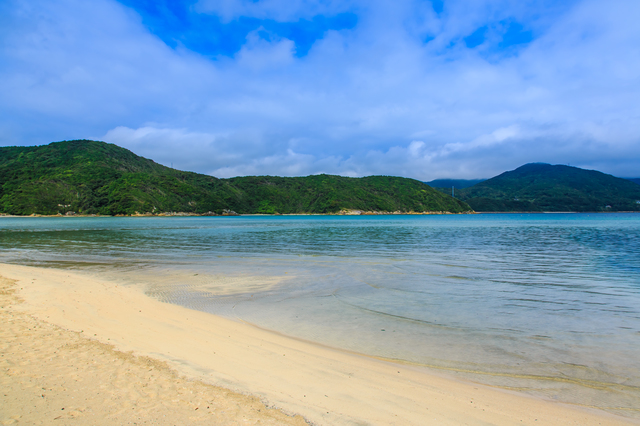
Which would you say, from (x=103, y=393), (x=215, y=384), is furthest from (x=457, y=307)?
(x=103, y=393)

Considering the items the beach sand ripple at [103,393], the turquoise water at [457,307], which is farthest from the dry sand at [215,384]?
the turquoise water at [457,307]

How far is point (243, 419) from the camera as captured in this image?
12.6 ft

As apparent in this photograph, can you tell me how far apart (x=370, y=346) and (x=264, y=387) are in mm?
3000

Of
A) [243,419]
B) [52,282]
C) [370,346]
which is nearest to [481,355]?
[370,346]

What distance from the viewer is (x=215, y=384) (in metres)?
4.87

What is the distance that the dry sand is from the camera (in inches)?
158

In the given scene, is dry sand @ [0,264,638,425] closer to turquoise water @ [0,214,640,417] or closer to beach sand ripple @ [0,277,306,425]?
beach sand ripple @ [0,277,306,425]

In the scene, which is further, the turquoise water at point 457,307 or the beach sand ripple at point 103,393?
the turquoise water at point 457,307

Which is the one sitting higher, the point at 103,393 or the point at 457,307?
the point at 103,393

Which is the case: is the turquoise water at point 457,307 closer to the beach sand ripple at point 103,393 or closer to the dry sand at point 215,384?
the dry sand at point 215,384

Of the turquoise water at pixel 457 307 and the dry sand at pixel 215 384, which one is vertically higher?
the dry sand at pixel 215 384

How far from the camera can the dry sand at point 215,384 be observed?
400 centimetres

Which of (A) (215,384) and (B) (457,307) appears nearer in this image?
(A) (215,384)

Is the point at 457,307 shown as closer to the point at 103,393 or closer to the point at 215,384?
the point at 215,384
